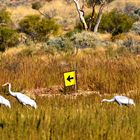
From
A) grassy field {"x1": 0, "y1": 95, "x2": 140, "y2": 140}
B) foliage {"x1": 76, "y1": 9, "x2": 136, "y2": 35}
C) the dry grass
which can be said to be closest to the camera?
grassy field {"x1": 0, "y1": 95, "x2": 140, "y2": 140}

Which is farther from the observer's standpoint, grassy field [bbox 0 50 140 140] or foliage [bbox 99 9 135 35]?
foliage [bbox 99 9 135 35]

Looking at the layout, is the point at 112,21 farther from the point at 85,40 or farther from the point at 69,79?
the point at 69,79

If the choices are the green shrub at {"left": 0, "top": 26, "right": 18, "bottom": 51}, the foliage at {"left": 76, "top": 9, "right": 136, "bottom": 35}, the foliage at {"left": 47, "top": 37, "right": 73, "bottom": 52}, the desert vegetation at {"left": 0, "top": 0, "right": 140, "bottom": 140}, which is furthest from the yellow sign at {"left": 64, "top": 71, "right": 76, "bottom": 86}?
the foliage at {"left": 76, "top": 9, "right": 136, "bottom": 35}

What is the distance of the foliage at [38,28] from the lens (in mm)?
30422

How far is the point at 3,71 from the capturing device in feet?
39.0

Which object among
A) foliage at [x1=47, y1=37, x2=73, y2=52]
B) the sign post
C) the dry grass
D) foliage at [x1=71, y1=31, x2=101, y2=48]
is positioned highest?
the sign post

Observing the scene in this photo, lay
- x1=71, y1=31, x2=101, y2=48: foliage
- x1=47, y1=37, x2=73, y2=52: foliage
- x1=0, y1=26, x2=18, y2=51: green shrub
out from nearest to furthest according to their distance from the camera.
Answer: x1=47, y1=37, x2=73, y2=52: foliage
x1=71, y1=31, x2=101, y2=48: foliage
x1=0, y1=26, x2=18, y2=51: green shrub

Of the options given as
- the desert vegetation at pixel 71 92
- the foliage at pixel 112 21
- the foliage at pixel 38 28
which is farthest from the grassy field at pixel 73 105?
the foliage at pixel 112 21

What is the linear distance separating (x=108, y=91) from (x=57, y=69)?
202 cm

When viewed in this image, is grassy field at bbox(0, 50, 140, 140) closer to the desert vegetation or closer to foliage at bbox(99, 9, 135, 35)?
the desert vegetation

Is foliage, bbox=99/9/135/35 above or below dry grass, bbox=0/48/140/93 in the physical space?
below

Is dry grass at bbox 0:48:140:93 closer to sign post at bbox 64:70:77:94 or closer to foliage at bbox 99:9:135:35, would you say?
sign post at bbox 64:70:77:94

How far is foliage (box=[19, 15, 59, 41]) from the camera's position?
99.8 ft

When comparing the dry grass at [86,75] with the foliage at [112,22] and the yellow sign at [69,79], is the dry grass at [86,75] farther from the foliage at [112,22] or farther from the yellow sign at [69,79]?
the foliage at [112,22]
